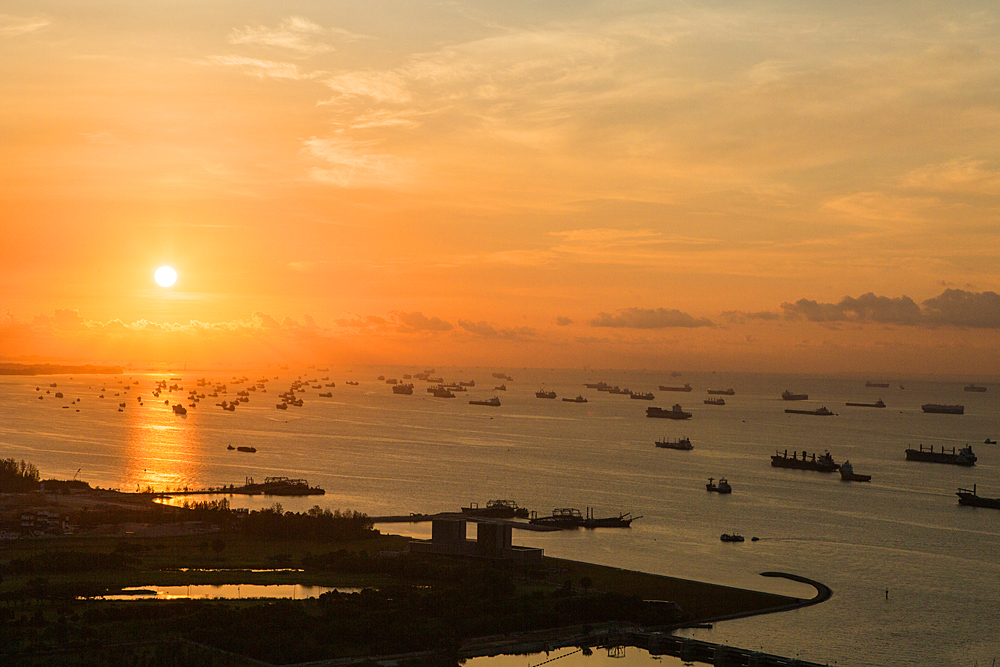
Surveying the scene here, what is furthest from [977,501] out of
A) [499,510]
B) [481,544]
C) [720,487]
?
[481,544]

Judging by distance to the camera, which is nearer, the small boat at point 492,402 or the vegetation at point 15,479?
the vegetation at point 15,479

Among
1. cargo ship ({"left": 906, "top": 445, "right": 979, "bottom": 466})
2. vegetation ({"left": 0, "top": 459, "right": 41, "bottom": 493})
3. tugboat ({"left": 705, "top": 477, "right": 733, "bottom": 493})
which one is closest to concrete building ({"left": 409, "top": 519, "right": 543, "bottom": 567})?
vegetation ({"left": 0, "top": 459, "right": 41, "bottom": 493})

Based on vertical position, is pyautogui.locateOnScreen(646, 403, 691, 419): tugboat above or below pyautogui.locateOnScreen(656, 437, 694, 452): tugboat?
above

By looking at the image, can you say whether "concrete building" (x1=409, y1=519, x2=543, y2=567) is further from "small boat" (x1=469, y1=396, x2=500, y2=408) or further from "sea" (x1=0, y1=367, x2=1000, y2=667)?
"small boat" (x1=469, y1=396, x2=500, y2=408)

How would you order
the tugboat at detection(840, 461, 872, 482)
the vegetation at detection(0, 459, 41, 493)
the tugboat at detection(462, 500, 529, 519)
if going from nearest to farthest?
the tugboat at detection(462, 500, 529, 519) → the vegetation at detection(0, 459, 41, 493) → the tugboat at detection(840, 461, 872, 482)

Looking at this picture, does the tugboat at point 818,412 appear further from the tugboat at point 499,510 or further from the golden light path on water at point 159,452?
the tugboat at point 499,510

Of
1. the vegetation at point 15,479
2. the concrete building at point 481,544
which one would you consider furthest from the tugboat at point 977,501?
the vegetation at point 15,479
